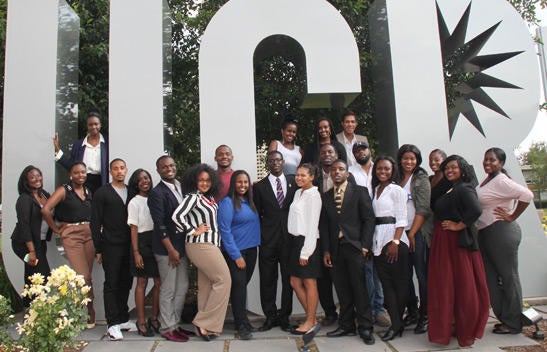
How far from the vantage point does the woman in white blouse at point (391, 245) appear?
4.05 metres

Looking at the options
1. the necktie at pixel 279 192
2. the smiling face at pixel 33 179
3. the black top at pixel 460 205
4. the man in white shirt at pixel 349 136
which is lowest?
the black top at pixel 460 205

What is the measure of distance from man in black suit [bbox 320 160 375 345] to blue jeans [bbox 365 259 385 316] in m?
0.33

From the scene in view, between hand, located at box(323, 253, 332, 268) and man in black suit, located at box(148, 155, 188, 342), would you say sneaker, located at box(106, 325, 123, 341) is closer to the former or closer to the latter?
man in black suit, located at box(148, 155, 188, 342)

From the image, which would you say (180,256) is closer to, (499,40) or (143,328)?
(143,328)

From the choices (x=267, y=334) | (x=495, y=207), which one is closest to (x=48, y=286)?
(x=267, y=334)

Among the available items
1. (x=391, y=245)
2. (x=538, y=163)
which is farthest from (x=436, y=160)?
(x=538, y=163)

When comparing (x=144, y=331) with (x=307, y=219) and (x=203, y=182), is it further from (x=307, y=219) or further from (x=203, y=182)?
(x=307, y=219)

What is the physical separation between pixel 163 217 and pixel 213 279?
773 mm

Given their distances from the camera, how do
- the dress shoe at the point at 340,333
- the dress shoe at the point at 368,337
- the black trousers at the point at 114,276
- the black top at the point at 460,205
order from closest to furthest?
the black top at the point at 460,205 → the dress shoe at the point at 368,337 → the dress shoe at the point at 340,333 → the black trousers at the point at 114,276

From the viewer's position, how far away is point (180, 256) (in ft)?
13.8

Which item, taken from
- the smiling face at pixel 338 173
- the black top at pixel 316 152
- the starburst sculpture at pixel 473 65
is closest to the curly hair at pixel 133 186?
the black top at pixel 316 152

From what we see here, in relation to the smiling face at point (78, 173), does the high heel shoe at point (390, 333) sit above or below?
below

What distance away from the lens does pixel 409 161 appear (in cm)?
436

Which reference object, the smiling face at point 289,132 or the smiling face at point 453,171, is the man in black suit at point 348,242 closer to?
the smiling face at point 453,171
